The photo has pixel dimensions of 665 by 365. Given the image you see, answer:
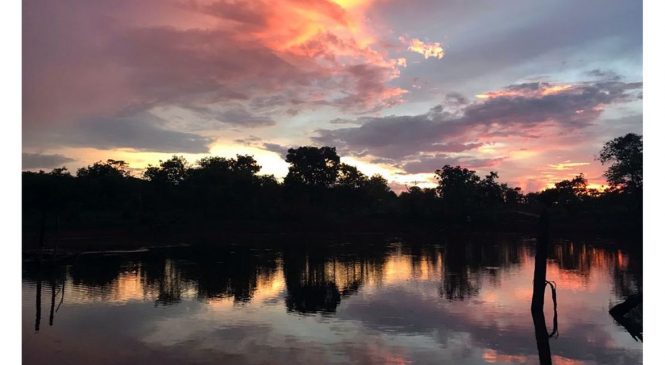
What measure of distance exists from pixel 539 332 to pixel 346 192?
58.1 m

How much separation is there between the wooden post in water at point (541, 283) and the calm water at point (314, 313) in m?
0.23

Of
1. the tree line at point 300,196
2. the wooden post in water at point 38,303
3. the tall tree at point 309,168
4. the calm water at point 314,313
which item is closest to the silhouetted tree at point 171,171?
the tree line at point 300,196

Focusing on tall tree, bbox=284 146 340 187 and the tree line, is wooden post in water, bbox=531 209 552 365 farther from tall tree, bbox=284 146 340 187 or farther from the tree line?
tall tree, bbox=284 146 340 187

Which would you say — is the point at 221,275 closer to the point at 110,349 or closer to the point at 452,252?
the point at 110,349

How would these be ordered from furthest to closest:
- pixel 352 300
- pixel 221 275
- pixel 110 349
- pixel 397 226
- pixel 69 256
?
pixel 397 226, pixel 69 256, pixel 221 275, pixel 352 300, pixel 110 349

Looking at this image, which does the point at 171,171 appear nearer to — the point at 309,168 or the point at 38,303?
the point at 309,168

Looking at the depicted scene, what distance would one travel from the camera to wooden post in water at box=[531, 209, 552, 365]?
11602mm

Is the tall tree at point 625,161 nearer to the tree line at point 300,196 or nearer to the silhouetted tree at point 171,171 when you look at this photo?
the tree line at point 300,196

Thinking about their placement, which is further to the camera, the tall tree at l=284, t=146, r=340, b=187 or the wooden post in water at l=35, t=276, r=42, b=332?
the tall tree at l=284, t=146, r=340, b=187

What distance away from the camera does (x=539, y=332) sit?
1229 cm

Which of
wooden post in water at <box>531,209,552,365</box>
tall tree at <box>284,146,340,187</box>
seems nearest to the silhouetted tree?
tall tree at <box>284,146,340,187</box>

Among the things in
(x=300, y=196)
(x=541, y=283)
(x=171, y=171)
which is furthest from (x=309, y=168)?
(x=541, y=283)

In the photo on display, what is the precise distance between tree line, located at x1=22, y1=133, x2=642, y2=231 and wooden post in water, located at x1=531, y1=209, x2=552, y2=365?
2974 cm
